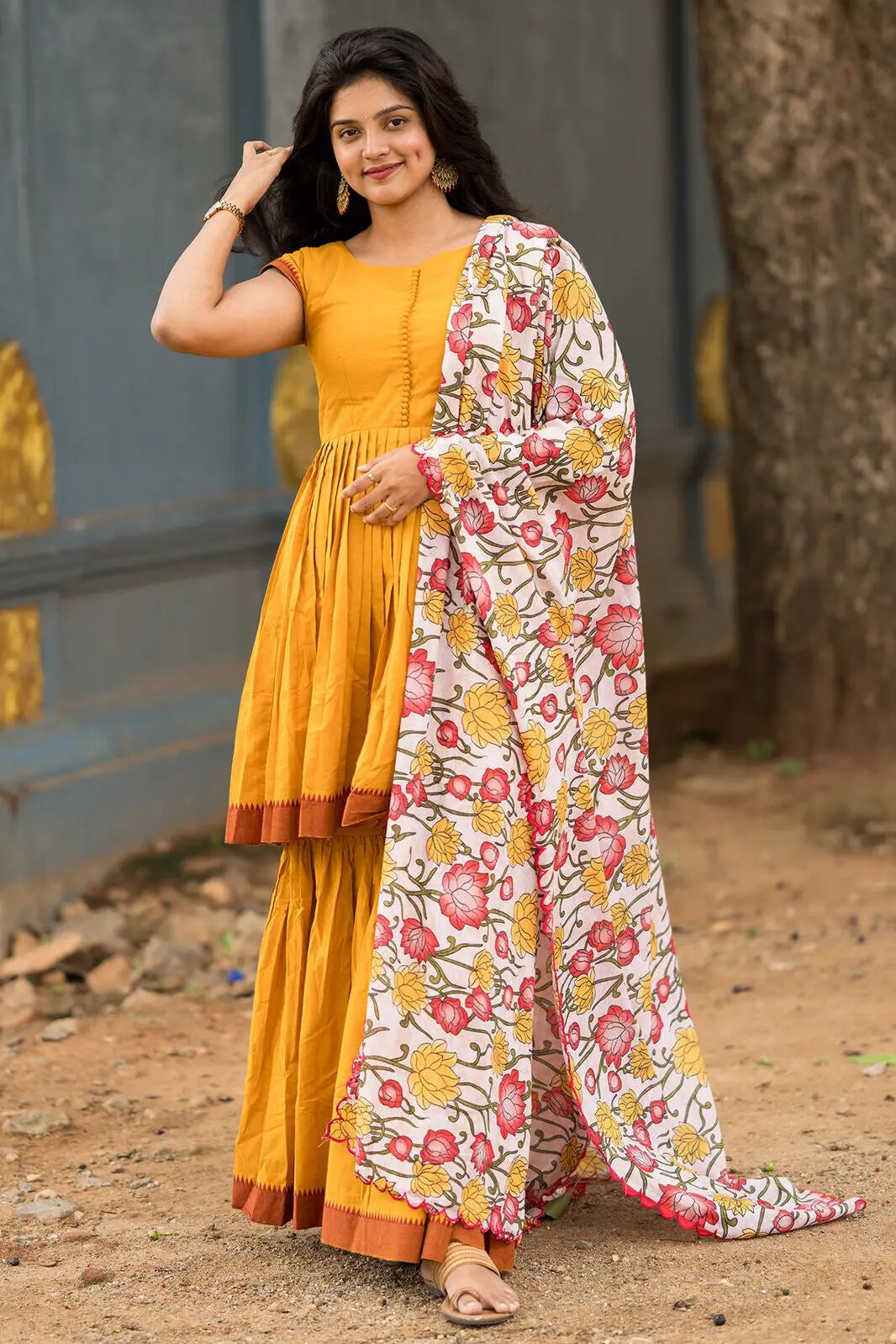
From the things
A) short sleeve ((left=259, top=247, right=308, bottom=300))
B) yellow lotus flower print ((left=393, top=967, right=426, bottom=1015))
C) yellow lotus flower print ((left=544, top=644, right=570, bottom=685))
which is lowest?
yellow lotus flower print ((left=393, top=967, right=426, bottom=1015))

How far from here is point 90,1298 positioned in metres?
3.26

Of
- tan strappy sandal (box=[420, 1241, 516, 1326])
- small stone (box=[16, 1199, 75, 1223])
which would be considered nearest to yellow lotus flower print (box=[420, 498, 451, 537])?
Answer: tan strappy sandal (box=[420, 1241, 516, 1326])

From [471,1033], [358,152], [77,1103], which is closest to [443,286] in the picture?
[358,152]

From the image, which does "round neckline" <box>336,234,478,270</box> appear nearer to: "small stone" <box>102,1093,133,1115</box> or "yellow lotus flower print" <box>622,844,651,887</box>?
"yellow lotus flower print" <box>622,844,651,887</box>

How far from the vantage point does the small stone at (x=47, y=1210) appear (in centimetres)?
365

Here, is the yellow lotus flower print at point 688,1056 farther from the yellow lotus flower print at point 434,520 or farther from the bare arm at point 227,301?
the bare arm at point 227,301

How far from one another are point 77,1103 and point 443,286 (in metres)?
2.22

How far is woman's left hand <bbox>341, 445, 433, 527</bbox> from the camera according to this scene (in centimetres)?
306

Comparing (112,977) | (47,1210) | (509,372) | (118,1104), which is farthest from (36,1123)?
(509,372)

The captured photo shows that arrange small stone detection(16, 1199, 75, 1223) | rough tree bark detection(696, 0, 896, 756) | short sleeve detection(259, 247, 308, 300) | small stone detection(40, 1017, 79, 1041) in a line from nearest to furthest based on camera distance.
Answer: short sleeve detection(259, 247, 308, 300) → small stone detection(16, 1199, 75, 1223) → small stone detection(40, 1017, 79, 1041) → rough tree bark detection(696, 0, 896, 756)

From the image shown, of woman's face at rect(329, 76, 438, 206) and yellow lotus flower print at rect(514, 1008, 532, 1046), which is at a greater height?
woman's face at rect(329, 76, 438, 206)

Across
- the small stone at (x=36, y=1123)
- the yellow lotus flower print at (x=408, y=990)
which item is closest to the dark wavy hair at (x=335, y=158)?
the yellow lotus flower print at (x=408, y=990)

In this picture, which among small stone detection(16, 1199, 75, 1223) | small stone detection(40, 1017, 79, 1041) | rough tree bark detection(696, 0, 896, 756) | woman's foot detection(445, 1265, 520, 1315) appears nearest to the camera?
woman's foot detection(445, 1265, 520, 1315)

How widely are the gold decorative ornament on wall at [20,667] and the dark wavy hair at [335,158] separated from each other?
2.32m
